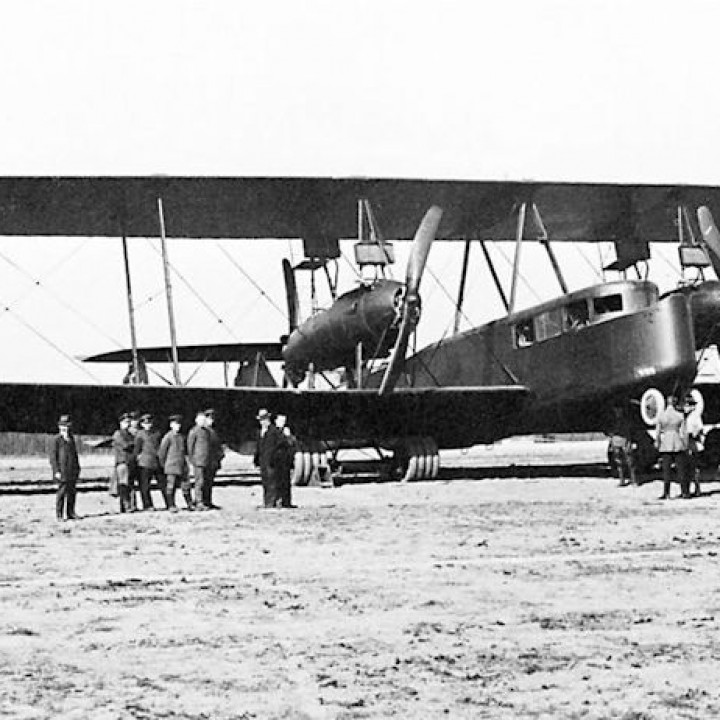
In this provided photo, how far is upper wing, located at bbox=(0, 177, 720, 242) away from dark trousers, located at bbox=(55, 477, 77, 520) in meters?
7.38

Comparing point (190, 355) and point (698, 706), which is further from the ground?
point (190, 355)

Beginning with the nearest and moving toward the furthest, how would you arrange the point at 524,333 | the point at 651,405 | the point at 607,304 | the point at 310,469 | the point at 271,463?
the point at 271,463 < the point at 651,405 < the point at 607,304 < the point at 310,469 < the point at 524,333

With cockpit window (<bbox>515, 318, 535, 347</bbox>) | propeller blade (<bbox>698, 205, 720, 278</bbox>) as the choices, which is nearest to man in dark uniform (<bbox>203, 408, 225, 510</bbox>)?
cockpit window (<bbox>515, 318, 535, 347</bbox>)

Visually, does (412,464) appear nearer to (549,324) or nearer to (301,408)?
(301,408)

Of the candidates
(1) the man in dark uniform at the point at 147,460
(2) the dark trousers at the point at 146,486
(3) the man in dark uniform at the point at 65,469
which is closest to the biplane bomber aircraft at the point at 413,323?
(1) the man in dark uniform at the point at 147,460

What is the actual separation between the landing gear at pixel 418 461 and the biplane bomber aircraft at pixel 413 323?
30mm

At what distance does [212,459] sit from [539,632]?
9429 millimetres

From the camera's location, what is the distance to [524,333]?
20.0 metres

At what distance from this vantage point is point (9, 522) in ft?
42.2

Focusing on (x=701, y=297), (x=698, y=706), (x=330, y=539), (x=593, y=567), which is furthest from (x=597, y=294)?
(x=698, y=706)

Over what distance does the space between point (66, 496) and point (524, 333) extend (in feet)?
31.1

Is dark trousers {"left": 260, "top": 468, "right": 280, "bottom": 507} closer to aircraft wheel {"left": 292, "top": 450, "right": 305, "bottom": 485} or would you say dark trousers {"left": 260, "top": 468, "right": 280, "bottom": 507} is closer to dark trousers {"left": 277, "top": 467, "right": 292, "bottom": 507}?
dark trousers {"left": 277, "top": 467, "right": 292, "bottom": 507}

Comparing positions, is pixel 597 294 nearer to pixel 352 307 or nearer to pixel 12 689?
pixel 352 307

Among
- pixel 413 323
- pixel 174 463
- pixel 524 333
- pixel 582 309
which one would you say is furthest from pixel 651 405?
pixel 174 463
